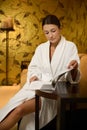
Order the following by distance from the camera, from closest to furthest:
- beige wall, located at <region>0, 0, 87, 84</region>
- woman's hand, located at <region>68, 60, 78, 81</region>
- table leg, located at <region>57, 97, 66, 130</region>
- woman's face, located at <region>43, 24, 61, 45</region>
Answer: table leg, located at <region>57, 97, 66, 130</region>
woman's hand, located at <region>68, 60, 78, 81</region>
woman's face, located at <region>43, 24, 61, 45</region>
beige wall, located at <region>0, 0, 87, 84</region>

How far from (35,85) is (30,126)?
345 mm

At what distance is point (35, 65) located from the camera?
2.51 m

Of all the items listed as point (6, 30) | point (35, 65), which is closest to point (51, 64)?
point (35, 65)

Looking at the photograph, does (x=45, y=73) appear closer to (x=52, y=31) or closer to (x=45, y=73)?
(x=45, y=73)

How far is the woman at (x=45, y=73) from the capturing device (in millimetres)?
2125

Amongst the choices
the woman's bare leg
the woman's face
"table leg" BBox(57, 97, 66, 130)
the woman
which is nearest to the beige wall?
the woman

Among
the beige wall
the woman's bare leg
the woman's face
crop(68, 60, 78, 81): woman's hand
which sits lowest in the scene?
the woman's bare leg

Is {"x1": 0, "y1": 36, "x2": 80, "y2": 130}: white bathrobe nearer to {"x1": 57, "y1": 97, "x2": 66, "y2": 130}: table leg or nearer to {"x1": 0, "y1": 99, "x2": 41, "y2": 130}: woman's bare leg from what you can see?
{"x1": 0, "y1": 99, "x2": 41, "y2": 130}: woman's bare leg

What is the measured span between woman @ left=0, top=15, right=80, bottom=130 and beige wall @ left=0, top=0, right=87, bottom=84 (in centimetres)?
294

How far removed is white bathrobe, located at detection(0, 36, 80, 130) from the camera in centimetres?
218

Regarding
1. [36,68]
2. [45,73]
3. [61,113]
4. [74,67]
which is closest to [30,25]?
[36,68]

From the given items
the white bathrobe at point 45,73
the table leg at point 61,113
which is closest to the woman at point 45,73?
the white bathrobe at point 45,73

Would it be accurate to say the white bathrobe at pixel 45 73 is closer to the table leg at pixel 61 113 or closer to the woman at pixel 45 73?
the woman at pixel 45 73

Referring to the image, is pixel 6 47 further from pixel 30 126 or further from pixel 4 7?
pixel 30 126
